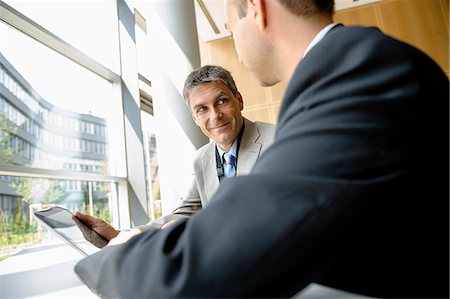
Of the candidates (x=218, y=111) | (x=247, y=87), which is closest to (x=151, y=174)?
(x=247, y=87)

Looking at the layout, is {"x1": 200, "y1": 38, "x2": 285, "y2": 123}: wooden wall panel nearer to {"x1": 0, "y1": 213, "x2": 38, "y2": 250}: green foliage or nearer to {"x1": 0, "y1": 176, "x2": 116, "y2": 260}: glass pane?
{"x1": 0, "y1": 176, "x2": 116, "y2": 260}: glass pane

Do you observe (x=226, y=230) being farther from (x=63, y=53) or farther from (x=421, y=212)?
(x=63, y=53)

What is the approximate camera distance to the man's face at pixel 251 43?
2.60 ft

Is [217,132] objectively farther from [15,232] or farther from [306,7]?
[15,232]

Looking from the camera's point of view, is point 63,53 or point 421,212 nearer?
point 421,212

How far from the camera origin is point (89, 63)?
3.54 meters

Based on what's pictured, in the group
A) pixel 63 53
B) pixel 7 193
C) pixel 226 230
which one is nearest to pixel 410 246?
pixel 226 230

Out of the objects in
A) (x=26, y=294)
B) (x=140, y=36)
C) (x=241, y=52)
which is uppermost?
(x=140, y=36)

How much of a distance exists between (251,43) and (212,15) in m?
4.89

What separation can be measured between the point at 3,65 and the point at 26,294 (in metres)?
1.67

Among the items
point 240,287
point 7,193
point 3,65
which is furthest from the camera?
point 3,65

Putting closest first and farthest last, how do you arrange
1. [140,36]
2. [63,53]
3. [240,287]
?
[240,287], [63,53], [140,36]

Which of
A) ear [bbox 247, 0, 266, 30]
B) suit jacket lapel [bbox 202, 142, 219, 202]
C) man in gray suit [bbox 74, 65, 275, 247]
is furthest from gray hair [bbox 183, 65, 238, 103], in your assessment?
ear [bbox 247, 0, 266, 30]

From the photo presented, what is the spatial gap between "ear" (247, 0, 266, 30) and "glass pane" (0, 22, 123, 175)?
85.5 inches
